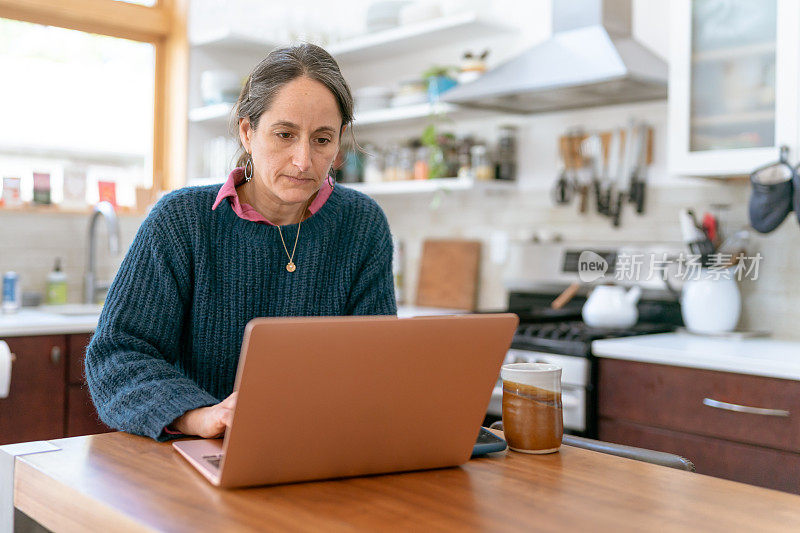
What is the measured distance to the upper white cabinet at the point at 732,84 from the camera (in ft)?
8.36

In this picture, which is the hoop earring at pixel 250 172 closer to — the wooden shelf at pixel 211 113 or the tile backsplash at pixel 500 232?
the tile backsplash at pixel 500 232

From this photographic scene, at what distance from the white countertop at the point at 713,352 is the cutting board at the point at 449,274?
1.07 meters

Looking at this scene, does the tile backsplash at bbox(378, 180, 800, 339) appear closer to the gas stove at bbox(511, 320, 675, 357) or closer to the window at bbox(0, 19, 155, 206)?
the gas stove at bbox(511, 320, 675, 357)

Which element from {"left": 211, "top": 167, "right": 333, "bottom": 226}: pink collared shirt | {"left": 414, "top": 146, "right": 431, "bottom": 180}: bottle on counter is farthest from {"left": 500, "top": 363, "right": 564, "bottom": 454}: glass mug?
{"left": 414, "top": 146, "right": 431, "bottom": 180}: bottle on counter

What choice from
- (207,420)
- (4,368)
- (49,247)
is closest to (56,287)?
(49,247)

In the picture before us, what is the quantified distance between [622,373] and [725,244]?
0.70 m

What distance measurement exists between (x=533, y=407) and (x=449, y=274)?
2.63 meters

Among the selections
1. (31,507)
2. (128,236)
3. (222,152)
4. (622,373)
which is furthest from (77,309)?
(31,507)

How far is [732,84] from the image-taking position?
8.98 ft

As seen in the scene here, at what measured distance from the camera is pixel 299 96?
1389 millimetres

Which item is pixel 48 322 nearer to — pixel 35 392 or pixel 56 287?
pixel 35 392

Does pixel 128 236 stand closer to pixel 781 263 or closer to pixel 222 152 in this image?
pixel 222 152

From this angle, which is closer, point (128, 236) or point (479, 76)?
point (479, 76)

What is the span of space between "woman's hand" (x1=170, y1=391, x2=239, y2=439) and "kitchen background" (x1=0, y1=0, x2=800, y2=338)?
180 centimetres
